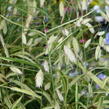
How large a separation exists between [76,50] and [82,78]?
0.20 metres

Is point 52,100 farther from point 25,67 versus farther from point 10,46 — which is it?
point 10,46

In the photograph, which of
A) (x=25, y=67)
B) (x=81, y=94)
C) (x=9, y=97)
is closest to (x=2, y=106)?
(x=9, y=97)

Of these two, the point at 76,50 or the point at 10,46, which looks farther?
the point at 10,46

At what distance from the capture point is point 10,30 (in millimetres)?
2061

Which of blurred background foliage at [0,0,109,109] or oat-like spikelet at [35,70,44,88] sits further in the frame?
blurred background foliage at [0,0,109,109]

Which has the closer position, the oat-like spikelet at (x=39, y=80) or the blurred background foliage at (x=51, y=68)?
the oat-like spikelet at (x=39, y=80)

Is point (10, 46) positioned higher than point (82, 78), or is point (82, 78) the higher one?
point (10, 46)

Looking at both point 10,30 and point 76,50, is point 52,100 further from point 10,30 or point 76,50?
point 10,30

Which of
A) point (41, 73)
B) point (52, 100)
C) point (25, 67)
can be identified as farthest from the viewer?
point (25, 67)

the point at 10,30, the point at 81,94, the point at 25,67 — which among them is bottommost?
the point at 81,94

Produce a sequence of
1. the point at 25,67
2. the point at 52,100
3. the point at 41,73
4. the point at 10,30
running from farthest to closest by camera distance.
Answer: the point at 10,30 → the point at 25,67 → the point at 52,100 → the point at 41,73

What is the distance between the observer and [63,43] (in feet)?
5.44

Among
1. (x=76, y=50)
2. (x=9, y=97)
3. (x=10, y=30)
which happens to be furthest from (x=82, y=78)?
(x=10, y=30)

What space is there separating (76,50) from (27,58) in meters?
0.26
